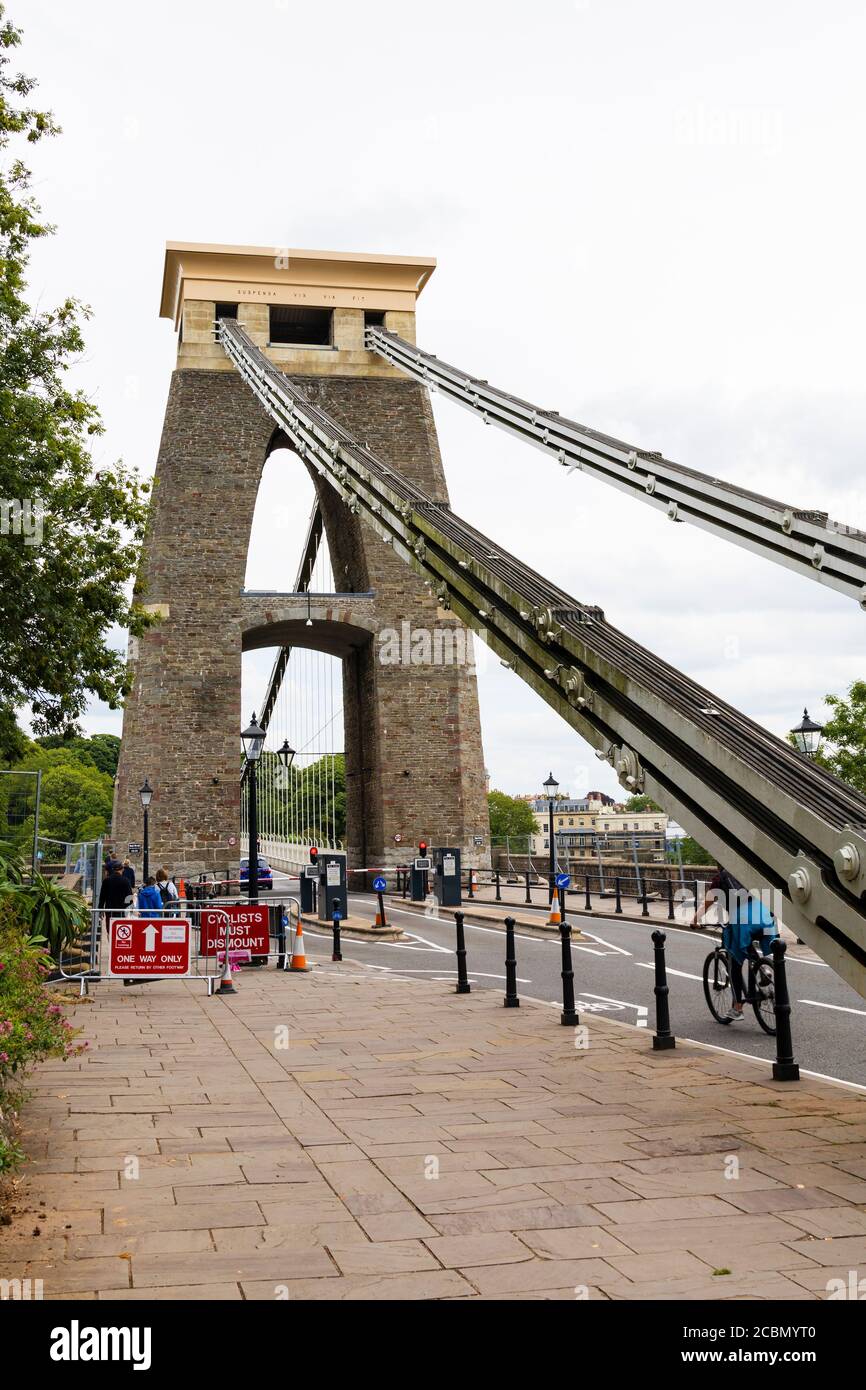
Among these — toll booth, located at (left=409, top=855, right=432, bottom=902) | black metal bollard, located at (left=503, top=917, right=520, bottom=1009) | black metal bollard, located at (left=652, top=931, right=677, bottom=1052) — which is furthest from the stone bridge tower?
black metal bollard, located at (left=652, top=931, right=677, bottom=1052)

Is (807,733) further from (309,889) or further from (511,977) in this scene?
(309,889)

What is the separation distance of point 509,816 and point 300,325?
9193 cm

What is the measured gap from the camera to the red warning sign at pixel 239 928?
→ 608 inches

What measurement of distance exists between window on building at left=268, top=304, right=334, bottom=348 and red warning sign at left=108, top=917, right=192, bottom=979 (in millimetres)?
32557

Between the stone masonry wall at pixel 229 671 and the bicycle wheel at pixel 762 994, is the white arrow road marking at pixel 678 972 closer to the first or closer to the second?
the bicycle wheel at pixel 762 994

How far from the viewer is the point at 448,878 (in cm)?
2836

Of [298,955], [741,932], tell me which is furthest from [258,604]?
[741,932]

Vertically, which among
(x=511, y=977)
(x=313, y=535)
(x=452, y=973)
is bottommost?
(x=452, y=973)

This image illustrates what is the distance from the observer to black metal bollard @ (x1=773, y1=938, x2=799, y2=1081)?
7.83 m

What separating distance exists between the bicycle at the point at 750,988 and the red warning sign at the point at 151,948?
235 inches

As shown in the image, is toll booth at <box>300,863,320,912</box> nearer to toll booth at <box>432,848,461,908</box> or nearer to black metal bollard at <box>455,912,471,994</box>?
toll booth at <box>432,848,461,908</box>
